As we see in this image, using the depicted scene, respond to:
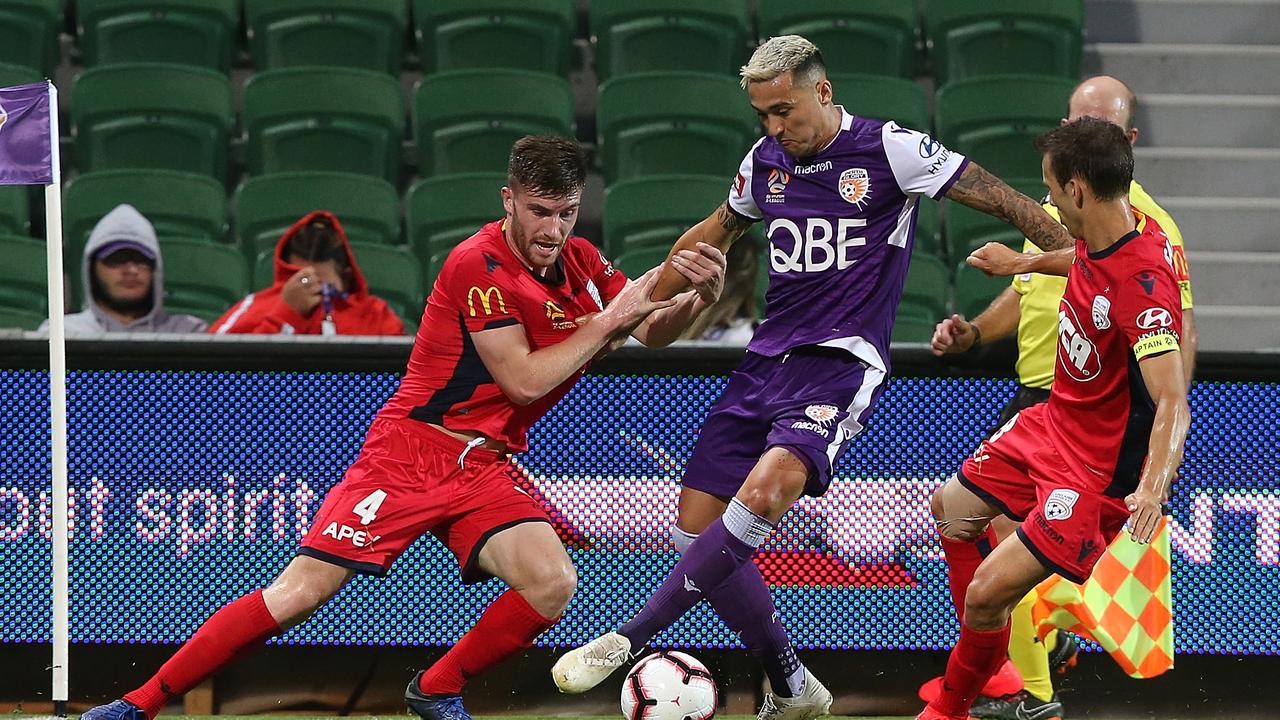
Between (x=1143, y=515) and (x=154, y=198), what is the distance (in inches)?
249

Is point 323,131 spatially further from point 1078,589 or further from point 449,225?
point 1078,589

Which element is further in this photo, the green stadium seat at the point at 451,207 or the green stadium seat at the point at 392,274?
the green stadium seat at the point at 451,207

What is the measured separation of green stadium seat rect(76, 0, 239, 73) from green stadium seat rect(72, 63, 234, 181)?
1.89 ft

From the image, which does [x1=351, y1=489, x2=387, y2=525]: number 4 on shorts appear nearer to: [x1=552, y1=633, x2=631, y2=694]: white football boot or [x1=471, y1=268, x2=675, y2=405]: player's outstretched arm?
[x1=471, y1=268, x2=675, y2=405]: player's outstretched arm

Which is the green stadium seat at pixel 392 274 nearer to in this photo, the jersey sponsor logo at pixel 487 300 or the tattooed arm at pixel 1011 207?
the jersey sponsor logo at pixel 487 300

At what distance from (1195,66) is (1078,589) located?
6079 mm

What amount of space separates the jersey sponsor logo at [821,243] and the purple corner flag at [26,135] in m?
Result: 2.15

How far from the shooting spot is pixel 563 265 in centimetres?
469

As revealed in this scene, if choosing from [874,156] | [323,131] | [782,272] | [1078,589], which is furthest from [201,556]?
[323,131]

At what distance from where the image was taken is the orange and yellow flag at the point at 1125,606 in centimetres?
508

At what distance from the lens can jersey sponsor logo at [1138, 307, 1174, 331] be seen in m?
4.07

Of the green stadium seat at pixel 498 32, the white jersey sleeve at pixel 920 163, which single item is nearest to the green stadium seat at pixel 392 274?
the green stadium seat at pixel 498 32

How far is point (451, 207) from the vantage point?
881 centimetres

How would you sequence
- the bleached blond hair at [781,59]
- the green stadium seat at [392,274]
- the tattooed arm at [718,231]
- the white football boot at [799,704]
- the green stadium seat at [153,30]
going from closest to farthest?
the bleached blond hair at [781,59] < the white football boot at [799,704] < the tattooed arm at [718,231] < the green stadium seat at [392,274] < the green stadium seat at [153,30]
